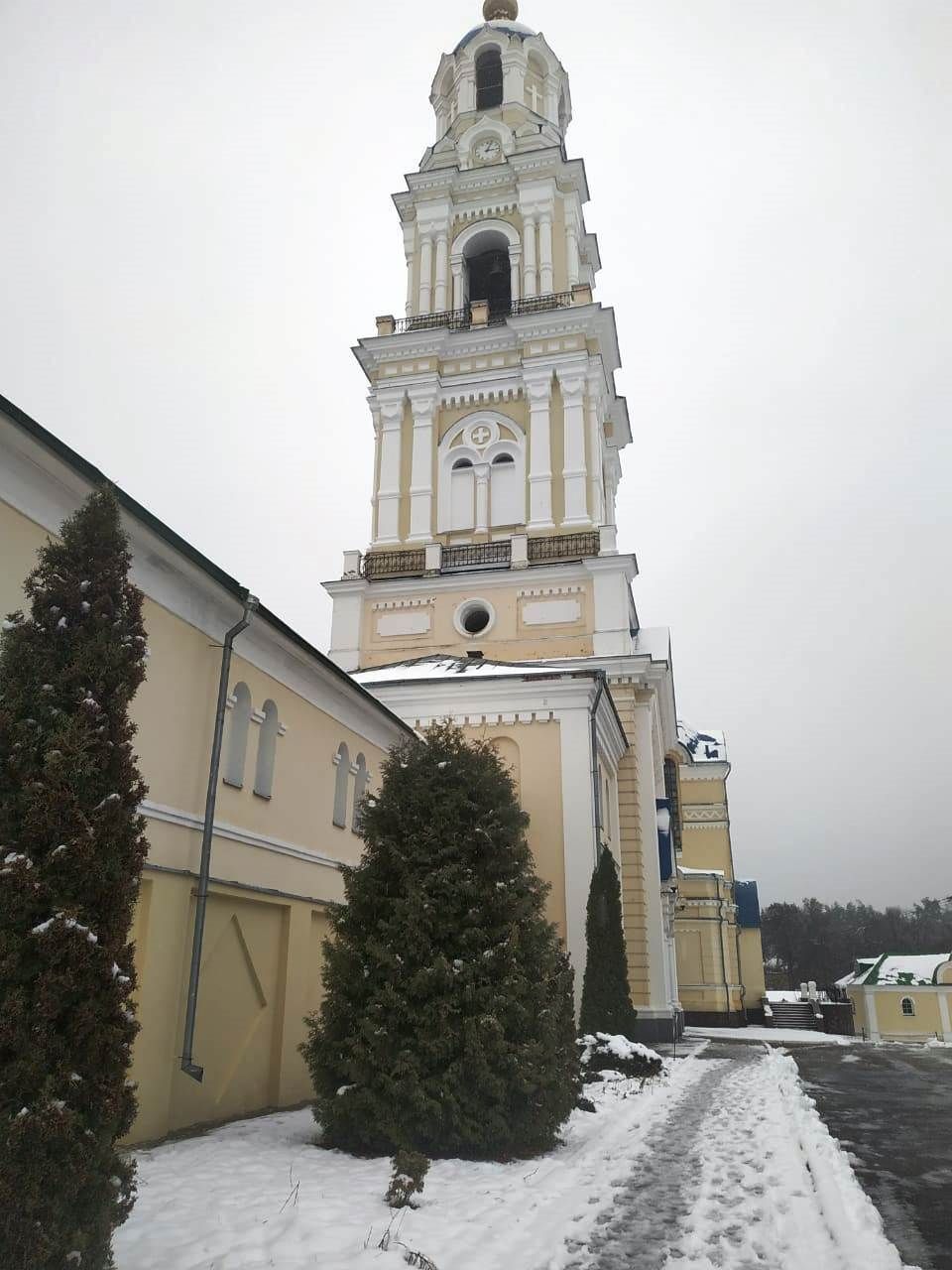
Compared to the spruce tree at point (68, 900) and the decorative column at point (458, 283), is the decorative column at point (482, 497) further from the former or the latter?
the spruce tree at point (68, 900)

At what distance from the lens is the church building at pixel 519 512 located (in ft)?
65.3

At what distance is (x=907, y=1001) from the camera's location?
4112cm

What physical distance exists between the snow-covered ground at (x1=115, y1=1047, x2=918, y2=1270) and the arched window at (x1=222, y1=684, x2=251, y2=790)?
3.58m

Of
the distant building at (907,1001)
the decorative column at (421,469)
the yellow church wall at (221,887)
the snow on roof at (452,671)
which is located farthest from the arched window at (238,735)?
the distant building at (907,1001)

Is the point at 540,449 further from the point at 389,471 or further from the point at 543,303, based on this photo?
the point at 543,303

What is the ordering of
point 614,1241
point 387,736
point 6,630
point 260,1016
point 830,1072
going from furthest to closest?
point 830,1072 < point 387,736 < point 260,1016 < point 614,1241 < point 6,630

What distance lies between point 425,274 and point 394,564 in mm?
10623

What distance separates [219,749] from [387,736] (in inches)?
229

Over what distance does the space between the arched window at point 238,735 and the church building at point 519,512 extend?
8970mm

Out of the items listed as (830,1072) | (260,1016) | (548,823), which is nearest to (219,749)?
(260,1016)

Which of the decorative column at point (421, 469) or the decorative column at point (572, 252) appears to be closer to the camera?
the decorative column at point (421, 469)

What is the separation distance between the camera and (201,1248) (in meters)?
5.52

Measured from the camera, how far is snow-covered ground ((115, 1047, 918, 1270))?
5664 millimetres

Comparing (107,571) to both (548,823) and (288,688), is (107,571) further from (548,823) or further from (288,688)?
(548,823)
